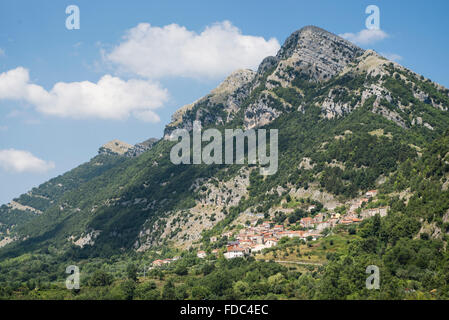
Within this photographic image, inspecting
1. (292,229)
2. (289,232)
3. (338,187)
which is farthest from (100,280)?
(338,187)

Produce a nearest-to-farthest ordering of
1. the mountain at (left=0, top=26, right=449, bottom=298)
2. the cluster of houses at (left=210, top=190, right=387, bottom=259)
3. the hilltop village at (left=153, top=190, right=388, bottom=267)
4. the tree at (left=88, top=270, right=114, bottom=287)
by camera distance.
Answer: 1. the mountain at (left=0, top=26, right=449, bottom=298)
2. the tree at (left=88, top=270, right=114, bottom=287)
3. the cluster of houses at (left=210, top=190, right=387, bottom=259)
4. the hilltop village at (left=153, top=190, right=388, bottom=267)

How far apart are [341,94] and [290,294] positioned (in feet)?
440

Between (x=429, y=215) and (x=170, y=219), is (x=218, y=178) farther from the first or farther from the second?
(x=429, y=215)

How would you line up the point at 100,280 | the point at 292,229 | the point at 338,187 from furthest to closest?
1. the point at 338,187
2. the point at 292,229
3. the point at 100,280

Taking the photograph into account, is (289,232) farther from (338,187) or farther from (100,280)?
(100,280)

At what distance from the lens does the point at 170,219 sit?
17675cm

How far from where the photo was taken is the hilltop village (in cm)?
11406

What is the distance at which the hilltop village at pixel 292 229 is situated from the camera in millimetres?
114062

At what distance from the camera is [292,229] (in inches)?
4911

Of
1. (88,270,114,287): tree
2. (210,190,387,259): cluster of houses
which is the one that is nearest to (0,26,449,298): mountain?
(210,190,387,259): cluster of houses

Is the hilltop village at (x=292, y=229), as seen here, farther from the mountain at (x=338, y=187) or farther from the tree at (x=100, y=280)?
the tree at (x=100, y=280)

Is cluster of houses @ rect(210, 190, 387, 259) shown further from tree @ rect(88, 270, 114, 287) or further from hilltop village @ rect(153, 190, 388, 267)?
tree @ rect(88, 270, 114, 287)

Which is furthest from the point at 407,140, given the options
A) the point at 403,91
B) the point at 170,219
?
the point at 170,219

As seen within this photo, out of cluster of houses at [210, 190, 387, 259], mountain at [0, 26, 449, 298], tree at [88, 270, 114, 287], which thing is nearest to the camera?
mountain at [0, 26, 449, 298]
